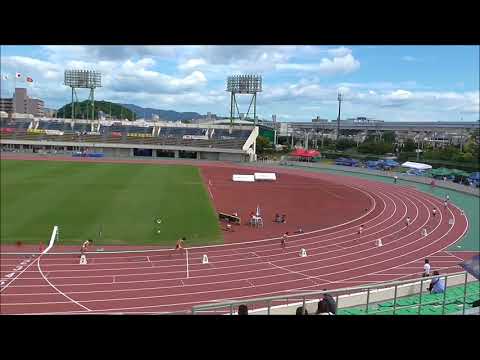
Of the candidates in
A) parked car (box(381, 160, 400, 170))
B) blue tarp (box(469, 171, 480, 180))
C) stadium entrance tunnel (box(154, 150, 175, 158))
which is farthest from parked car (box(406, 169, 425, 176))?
stadium entrance tunnel (box(154, 150, 175, 158))

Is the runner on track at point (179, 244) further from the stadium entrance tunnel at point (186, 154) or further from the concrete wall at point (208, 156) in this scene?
the stadium entrance tunnel at point (186, 154)

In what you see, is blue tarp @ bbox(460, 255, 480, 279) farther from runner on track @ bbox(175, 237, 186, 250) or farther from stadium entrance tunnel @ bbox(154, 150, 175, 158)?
stadium entrance tunnel @ bbox(154, 150, 175, 158)

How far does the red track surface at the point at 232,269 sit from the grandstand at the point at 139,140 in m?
33.8

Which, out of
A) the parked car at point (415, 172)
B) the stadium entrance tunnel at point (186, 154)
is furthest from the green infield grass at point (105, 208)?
the stadium entrance tunnel at point (186, 154)

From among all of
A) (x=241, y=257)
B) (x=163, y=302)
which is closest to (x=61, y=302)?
(x=163, y=302)

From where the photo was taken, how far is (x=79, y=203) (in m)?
20.2

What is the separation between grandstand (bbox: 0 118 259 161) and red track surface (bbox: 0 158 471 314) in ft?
111

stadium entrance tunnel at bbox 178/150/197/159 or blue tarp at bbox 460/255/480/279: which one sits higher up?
blue tarp at bbox 460/255/480/279

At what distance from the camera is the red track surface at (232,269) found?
995 centimetres

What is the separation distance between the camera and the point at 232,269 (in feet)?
39.8

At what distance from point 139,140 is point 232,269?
4435 cm

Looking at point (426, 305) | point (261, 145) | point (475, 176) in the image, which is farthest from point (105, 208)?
point (261, 145)

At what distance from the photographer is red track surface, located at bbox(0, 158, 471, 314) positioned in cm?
995
